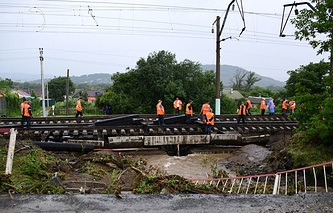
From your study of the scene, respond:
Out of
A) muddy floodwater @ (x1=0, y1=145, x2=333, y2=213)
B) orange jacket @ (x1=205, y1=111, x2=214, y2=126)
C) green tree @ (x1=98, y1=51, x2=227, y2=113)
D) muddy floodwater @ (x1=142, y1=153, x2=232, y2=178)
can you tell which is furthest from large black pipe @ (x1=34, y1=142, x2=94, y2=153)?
green tree @ (x1=98, y1=51, x2=227, y2=113)

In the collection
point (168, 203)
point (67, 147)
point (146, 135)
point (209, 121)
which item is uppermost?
point (209, 121)

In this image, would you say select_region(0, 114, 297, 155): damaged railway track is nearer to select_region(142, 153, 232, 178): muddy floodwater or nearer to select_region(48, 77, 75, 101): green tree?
select_region(142, 153, 232, 178): muddy floodwater

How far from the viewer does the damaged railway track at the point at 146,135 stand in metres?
12.5

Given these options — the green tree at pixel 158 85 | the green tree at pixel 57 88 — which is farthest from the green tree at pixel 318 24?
the green tree at pixel 57 88

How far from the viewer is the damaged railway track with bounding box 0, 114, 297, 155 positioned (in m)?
12.5

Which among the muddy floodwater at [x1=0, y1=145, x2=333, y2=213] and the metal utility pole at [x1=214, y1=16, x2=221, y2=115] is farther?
the metal utility pole at [x1=214, y1=16, x2=221, y2=115]

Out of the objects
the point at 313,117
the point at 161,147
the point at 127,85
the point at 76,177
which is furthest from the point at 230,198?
the point at 127,85

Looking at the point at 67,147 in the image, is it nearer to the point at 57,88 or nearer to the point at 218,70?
the point at 218,70

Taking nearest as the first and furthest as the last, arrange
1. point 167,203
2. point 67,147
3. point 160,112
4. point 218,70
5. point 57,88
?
point 167,203, point 67,147, point 160,112, point 218,70, point 57,88

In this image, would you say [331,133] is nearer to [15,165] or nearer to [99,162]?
[99,162]

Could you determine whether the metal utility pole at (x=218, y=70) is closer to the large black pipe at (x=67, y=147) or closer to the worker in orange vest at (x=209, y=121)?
the worker in orange vest at (x=209, y=121)

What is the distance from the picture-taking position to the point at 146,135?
13.4m

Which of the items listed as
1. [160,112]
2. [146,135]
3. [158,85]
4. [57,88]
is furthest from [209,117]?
[57,88]

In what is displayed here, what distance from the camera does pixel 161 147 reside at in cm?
Result: 1373
